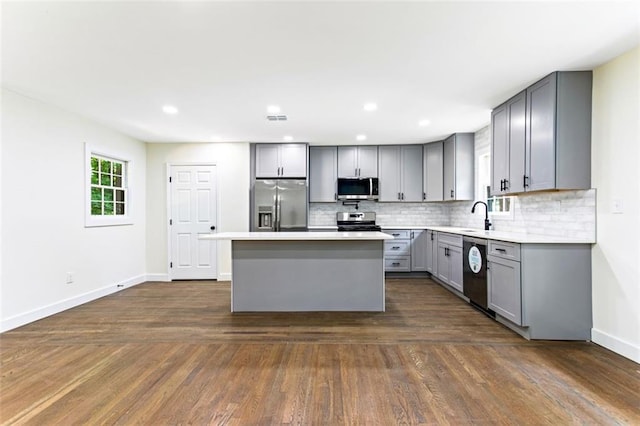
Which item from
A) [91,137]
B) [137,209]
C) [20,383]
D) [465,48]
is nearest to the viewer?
[20,383]

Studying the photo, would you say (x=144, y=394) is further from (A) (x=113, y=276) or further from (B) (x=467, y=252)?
(B) (x=467, y=252)

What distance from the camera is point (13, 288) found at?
10.3 ft

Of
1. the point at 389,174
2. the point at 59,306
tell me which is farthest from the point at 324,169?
the point at 59,306

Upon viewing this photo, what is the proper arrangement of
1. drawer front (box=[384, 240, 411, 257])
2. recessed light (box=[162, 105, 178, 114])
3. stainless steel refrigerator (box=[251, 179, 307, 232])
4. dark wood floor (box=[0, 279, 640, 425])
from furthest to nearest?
1. drawer front (box=[384, 240, 411, 257])
2. stainless steel refrigerator (box=[251, 179, 307, 232])
3. recessed light (box=[162, 105, 178, 114])
4. dark wood floor (box=[0, 279, 640, 425])

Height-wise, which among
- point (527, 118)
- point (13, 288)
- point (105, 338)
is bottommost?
point (105, 338)

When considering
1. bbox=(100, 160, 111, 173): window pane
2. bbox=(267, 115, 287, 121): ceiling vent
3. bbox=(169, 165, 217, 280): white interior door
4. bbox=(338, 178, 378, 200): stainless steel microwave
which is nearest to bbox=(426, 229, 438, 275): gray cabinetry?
bbox=(338, 178, 378, 200): stainless steel microwave

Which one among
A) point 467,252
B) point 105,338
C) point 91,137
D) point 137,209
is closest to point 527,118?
point 467,252

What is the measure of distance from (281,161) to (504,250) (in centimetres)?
367

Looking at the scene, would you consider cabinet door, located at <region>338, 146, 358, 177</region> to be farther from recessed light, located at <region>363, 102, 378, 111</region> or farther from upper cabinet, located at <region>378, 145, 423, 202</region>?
recessed light, located at <region>363, 102, 378, 111</region>

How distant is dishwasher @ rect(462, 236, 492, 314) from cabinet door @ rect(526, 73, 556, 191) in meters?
0.86

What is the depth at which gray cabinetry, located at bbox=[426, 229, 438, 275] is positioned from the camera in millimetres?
4965

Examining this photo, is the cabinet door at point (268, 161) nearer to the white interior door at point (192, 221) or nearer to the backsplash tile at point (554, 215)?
the white interior door at point (192, 221)

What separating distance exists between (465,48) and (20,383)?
13.2 feet

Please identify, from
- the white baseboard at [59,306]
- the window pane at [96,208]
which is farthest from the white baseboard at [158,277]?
the window pane at [96,208]
